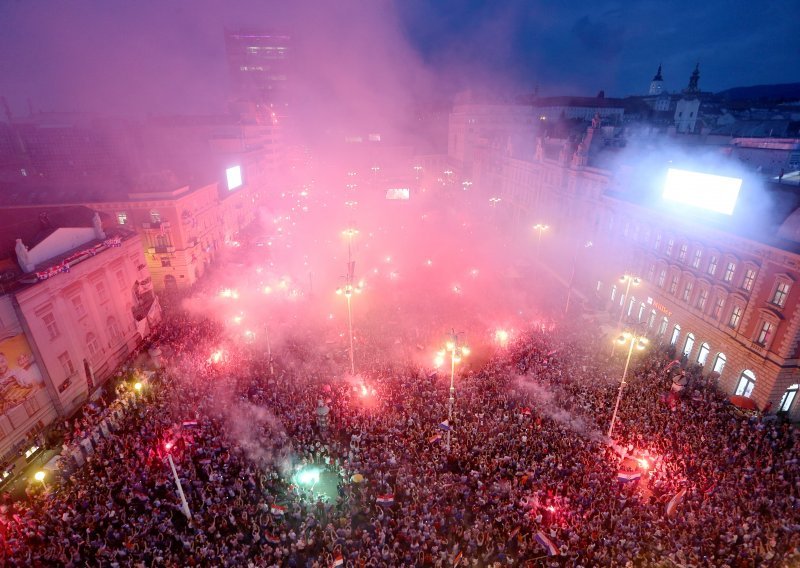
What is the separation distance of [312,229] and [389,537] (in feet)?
155

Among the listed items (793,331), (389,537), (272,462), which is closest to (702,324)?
(793,331)

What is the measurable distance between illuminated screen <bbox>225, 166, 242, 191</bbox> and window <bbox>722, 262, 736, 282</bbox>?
48.6 meters

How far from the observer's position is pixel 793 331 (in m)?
20.1

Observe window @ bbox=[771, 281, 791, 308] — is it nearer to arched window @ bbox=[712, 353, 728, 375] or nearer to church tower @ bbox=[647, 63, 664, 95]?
arched window @ bbox=[712, 353, 728, 375]

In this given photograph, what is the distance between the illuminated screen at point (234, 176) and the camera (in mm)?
50656

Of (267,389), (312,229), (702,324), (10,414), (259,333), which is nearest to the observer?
(10,414)

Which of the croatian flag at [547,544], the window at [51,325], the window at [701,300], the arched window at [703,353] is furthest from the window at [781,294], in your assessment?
the window at [51,325]

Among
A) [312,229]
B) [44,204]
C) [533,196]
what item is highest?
[44,204]

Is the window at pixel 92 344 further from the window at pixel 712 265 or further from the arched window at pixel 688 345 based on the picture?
the window at pixel 712 265

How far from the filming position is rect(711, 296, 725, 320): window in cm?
2433

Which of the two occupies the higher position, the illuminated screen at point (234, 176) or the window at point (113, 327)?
the illuminated screen at point (234, 176)

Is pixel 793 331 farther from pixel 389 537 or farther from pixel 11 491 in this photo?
pixel 11 491

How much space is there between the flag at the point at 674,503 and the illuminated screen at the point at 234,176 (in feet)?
166

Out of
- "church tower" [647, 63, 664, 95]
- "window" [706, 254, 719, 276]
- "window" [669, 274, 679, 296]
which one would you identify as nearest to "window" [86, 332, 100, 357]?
"window" [669, 274, 679, 296]
